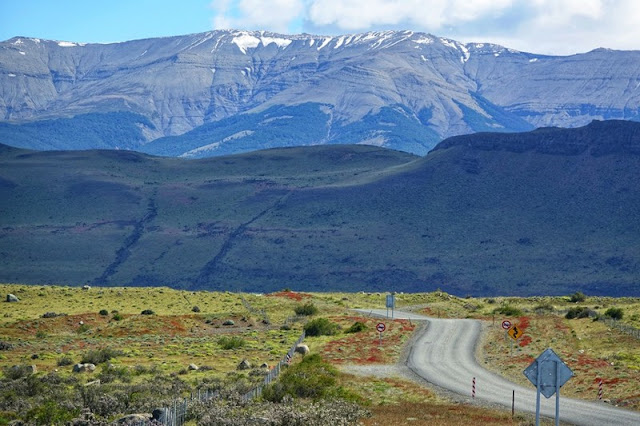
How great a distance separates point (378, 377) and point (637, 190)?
485 feet

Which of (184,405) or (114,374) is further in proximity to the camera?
(114,374)

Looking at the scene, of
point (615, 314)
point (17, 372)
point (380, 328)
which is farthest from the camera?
point (615, 314)

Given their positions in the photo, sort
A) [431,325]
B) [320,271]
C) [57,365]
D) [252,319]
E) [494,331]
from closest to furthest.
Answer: [57,365] → [494,331] → [431,325] → [252,319] → [320,271]

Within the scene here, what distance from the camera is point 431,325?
259 ft

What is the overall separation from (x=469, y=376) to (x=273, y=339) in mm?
20661

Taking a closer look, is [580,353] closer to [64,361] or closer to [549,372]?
[64,361]

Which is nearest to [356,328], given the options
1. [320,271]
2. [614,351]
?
[614,351]

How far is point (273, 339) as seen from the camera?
239 ft

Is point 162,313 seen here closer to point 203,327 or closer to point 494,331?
point 203,327

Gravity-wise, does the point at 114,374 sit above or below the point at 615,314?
below

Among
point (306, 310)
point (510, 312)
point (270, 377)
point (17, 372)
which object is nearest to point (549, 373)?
point (270, 377)

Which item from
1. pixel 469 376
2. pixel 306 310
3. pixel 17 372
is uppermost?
pixel 306 310

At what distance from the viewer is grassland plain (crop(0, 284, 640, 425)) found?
4862 centimetres

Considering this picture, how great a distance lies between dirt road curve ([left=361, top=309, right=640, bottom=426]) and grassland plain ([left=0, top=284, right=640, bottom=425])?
3.81 ft
